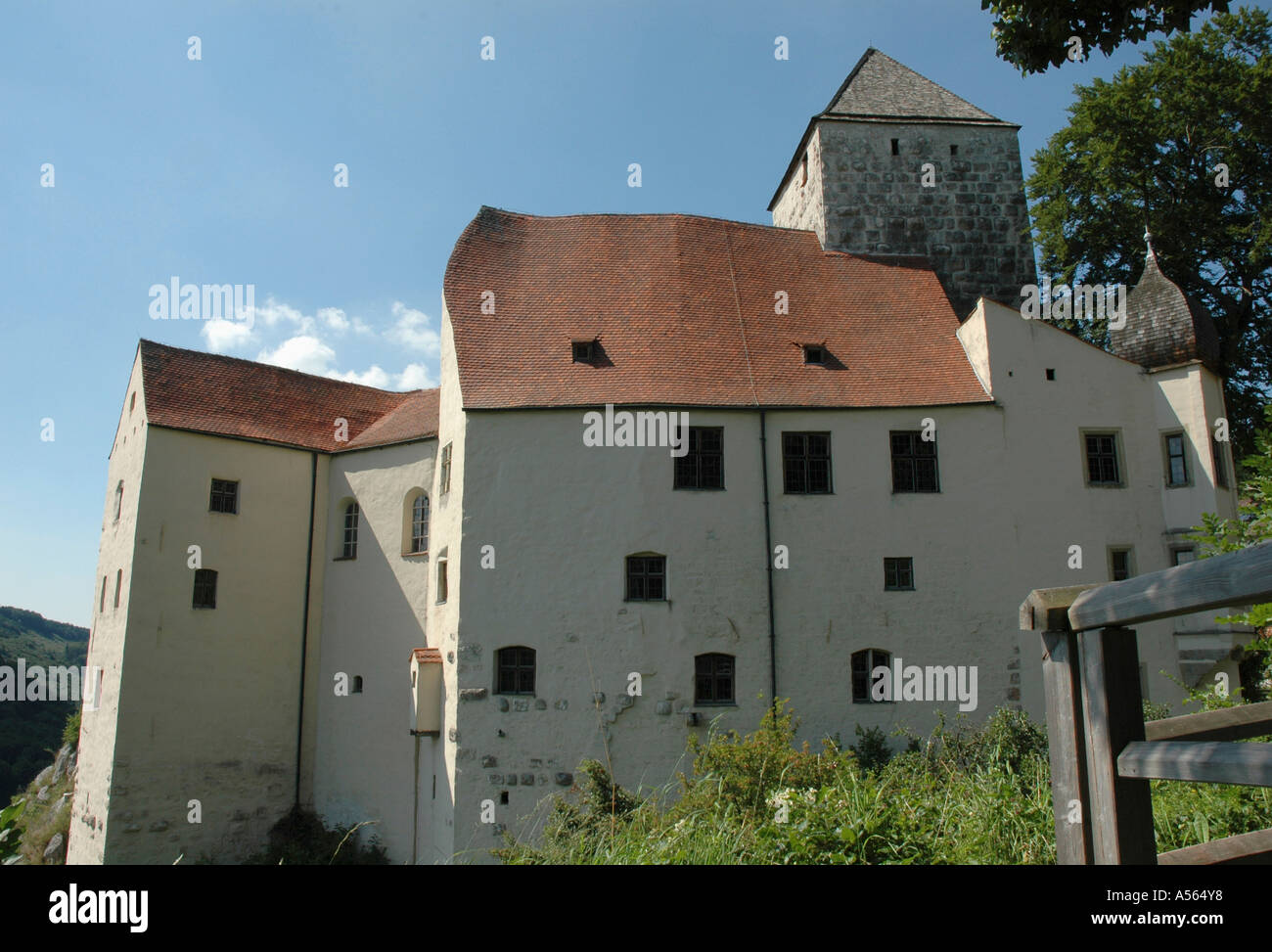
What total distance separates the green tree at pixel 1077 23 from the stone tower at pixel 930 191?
55.1ft

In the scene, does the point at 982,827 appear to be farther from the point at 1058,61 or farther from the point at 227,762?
the point at 227,762

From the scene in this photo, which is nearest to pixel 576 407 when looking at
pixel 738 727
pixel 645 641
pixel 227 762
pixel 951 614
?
pixel 645 641

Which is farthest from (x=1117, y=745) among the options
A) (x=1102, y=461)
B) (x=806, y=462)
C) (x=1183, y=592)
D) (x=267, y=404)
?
(x=267, y=404)

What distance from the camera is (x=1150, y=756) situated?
2832 mm

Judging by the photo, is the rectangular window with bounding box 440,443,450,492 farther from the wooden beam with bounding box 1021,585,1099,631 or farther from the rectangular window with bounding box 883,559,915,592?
the wooden beam with bounding box 1021,585,1099,631

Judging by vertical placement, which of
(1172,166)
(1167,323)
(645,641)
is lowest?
(645,641)

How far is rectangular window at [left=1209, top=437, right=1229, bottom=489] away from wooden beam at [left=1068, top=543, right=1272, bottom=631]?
17.7 m

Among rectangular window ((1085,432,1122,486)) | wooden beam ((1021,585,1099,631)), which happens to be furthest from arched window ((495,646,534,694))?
wooden beam ((1021,585,1099,631))

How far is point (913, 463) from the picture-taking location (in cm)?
1836

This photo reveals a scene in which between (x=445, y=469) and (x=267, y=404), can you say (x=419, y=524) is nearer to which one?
(x=445, y=469)

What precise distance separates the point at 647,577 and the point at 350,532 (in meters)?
9.34

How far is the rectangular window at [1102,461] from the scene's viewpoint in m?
18.4
